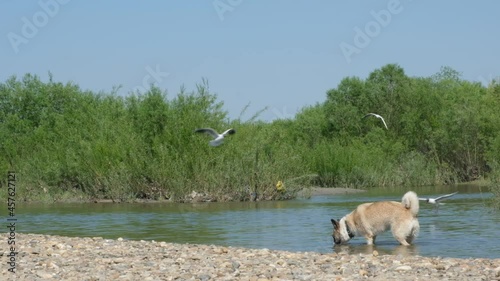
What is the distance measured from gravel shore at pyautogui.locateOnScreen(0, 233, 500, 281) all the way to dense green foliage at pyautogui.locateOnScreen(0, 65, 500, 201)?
1290 centimetres

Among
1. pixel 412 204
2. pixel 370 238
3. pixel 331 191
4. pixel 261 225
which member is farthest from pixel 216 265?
pixel 331 191

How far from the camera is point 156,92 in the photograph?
43.4 metres

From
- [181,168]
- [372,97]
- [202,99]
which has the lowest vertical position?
[181,168]

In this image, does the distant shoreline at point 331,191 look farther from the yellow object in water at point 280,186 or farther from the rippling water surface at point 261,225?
the rippling water surface at point 261,225

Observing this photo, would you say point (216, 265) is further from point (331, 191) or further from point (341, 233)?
point (331, 191)

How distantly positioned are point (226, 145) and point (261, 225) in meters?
13.9

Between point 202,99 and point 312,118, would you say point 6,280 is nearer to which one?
point 202,99

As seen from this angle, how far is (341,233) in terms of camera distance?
19.2 metres

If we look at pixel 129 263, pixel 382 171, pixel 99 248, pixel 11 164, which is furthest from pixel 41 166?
pixel 129 263

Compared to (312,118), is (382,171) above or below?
below

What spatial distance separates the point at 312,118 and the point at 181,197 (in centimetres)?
4424

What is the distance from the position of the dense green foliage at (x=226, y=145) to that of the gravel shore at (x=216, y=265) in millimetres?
12896

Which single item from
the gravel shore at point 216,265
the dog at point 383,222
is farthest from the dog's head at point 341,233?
the gravel shore at point 216,265

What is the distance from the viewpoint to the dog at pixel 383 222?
18.1 meters
